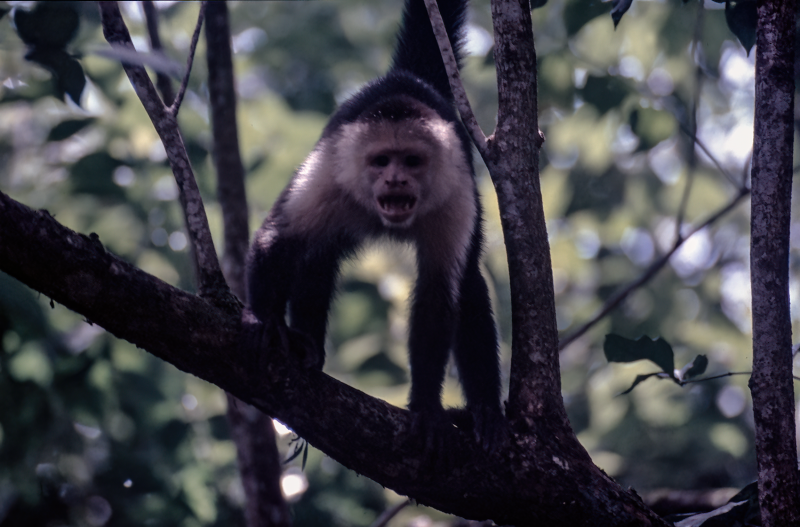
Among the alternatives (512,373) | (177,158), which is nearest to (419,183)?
(512,373)

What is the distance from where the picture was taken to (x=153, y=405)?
4570mm

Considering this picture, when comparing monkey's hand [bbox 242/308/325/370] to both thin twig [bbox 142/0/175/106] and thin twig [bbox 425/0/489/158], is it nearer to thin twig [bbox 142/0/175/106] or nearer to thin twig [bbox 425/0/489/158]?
thin twig [bbox 425/0/489/158]

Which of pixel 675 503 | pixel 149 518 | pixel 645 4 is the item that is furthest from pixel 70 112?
pixel 675 503

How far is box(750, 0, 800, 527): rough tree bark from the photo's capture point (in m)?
2.15

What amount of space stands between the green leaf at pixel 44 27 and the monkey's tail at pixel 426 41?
1779mm

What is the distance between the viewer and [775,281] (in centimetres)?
215

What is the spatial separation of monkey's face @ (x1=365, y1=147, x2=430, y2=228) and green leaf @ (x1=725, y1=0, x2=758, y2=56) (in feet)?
4.75

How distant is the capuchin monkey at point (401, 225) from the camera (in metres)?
3.12

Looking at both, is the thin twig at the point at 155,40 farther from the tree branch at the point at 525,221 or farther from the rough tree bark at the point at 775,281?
the rough tree bark at the point at 775,281

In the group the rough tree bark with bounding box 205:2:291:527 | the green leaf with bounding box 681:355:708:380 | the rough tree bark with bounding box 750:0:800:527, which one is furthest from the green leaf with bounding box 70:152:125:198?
the rough tree bark with bounding box 750:0:800:527

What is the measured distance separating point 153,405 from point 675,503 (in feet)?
11.0

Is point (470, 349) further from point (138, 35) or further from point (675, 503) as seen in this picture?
point (138, 35)

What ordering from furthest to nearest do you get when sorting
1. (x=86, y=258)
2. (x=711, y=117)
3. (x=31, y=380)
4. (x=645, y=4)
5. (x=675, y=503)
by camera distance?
(x=711, y=117) < (x=645, y=4) < (x=31, y=380) < (x=675, y=503) < (x=86, y=258)

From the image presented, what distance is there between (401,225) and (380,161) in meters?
0.35
